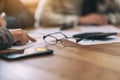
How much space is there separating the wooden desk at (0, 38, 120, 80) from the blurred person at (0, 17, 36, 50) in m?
0.18

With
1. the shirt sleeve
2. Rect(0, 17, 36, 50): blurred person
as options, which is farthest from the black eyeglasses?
the shirt sleeve

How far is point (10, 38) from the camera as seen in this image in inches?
41.4

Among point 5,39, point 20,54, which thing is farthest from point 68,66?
point 5,39

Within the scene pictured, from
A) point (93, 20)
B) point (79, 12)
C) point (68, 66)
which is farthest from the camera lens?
point (79, 12)

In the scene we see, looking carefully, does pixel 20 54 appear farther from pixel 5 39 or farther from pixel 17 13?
pixel 17 13

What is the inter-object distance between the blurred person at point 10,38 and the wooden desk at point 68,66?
18 cm

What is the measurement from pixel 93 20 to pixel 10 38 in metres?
1.17

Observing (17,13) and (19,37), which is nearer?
(19,37)

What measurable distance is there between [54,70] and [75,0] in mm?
1710

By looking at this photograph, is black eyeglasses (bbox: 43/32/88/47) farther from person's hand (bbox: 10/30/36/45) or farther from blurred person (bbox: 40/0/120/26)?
blurred person (bbox: 40/0/120/26)

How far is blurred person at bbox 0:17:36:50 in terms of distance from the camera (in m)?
1.02

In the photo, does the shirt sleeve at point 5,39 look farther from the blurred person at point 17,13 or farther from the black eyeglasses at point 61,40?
the blurred person at point 17,13

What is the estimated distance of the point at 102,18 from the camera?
7.24 ft

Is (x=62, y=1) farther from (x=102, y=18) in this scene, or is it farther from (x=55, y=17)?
(x=102, y=18)
